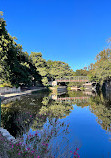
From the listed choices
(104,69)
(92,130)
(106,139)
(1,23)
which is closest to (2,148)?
(106,139)

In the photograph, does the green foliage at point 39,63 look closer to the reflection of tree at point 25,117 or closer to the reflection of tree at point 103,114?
the reflection of tree at point 103,114

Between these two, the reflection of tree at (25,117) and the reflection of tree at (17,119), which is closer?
the reflection of tree at (17,119)

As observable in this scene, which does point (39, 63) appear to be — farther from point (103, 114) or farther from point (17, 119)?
point (17, 119)

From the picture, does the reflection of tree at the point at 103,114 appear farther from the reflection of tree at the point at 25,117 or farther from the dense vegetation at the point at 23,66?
the dense vegetation at the point at 23,66

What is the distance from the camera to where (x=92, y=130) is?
6.31 metres

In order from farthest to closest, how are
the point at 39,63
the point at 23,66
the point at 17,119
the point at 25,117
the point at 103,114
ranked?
the point at 39,63 < the point at 23,66 < the point at 103,114 < the point at 25,117 < the point at 17,119

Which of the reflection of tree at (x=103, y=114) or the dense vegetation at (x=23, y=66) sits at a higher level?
the dense vegetation at (x=23, y=66)

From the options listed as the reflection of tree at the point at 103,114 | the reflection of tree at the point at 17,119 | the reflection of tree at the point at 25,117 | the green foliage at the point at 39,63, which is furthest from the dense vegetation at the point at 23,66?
the reflection of tree at the point at 103,114

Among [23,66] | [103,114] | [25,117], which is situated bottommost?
[103,114]

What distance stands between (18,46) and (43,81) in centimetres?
1449

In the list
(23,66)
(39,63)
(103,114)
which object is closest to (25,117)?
(103,114)

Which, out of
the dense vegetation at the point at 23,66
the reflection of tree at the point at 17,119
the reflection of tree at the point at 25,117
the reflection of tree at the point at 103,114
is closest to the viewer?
the reflection of tree at the point at 17,119

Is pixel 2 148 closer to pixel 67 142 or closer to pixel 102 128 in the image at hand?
pixel 67 142

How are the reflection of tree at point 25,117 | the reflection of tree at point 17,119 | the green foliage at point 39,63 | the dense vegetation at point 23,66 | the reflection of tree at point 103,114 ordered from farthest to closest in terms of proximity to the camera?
the green foliage at point 39,63 < the dense vegetation at point 23,66 < the reflection of tree at point 103,114 < the reflection of tree at point 25,117 < the reflection of tree at point 17,119
